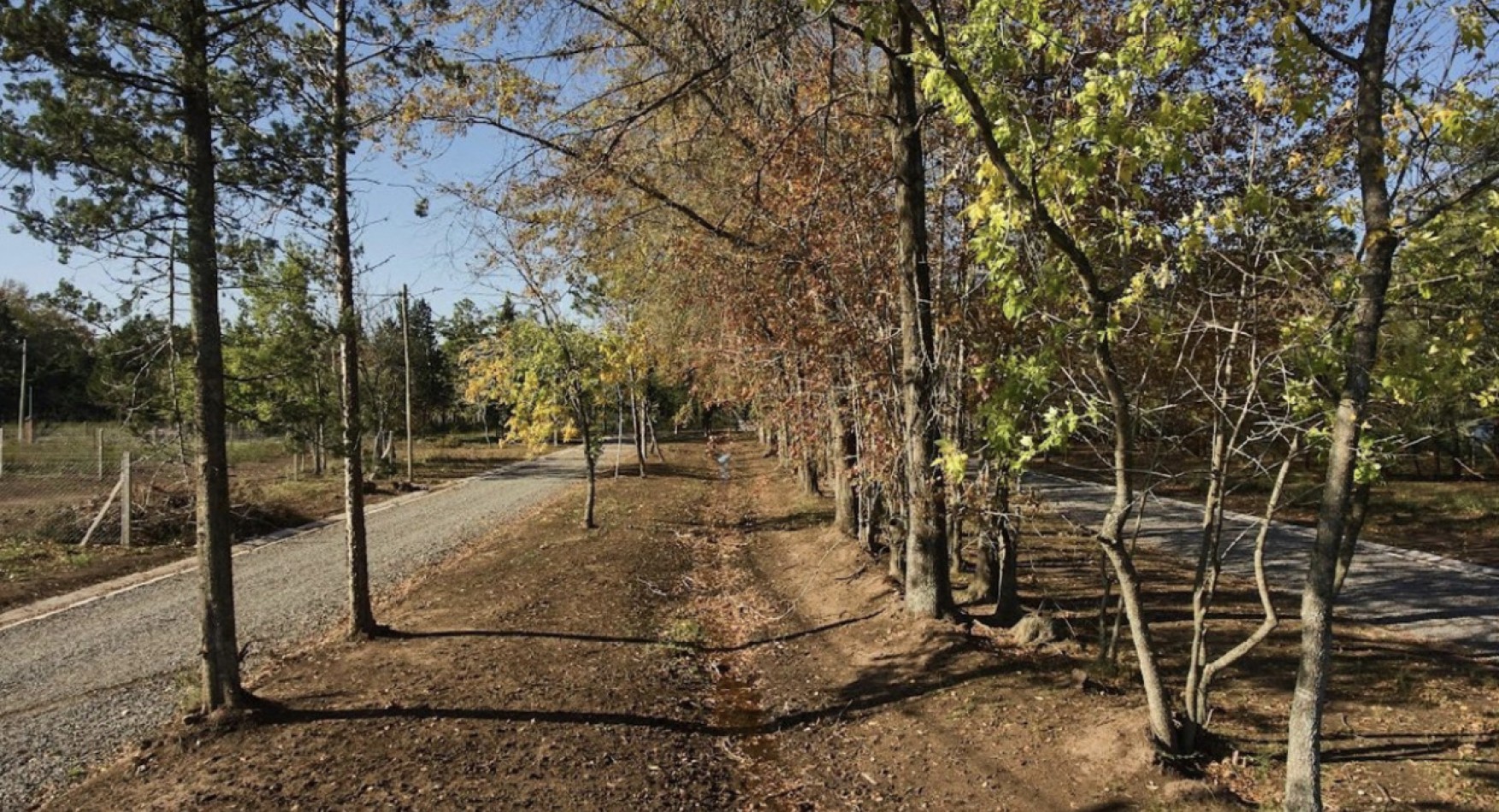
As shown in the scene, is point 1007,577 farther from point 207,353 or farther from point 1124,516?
point 207,353

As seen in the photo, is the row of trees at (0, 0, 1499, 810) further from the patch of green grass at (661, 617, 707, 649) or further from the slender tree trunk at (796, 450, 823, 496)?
the slender tree trunk at (796, 450, 823, 496)

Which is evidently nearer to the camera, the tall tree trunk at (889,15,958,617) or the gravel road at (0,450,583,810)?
the gravel road at (0,450,583,810)

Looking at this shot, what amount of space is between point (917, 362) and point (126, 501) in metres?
Answer: 14.1

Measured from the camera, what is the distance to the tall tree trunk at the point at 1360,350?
11.2ft

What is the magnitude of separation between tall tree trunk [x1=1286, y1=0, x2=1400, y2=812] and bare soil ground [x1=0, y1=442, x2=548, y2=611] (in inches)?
328

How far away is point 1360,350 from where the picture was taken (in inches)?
135

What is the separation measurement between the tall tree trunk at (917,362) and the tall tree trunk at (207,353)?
5167 mm

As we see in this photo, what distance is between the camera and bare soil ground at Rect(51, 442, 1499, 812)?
15.7ft

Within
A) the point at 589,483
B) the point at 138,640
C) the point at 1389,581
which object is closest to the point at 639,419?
the point at 589,483

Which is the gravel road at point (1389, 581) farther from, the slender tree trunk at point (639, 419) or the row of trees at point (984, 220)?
the slender tree trunk at point (639, 419)

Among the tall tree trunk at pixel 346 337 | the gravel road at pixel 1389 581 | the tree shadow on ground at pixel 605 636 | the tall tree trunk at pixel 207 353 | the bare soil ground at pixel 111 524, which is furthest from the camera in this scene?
the bare soil ground at pixel 111 524

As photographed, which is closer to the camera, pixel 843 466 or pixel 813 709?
pixel 813 709

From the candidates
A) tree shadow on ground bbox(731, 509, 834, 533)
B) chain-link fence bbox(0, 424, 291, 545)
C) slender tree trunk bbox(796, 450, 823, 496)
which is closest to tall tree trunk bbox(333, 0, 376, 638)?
chain-link fence bbox(0, 424, 291, 545)

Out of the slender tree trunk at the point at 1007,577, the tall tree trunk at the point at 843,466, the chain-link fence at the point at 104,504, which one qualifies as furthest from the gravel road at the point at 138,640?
the slender tree trunk at the point at 1007,577
